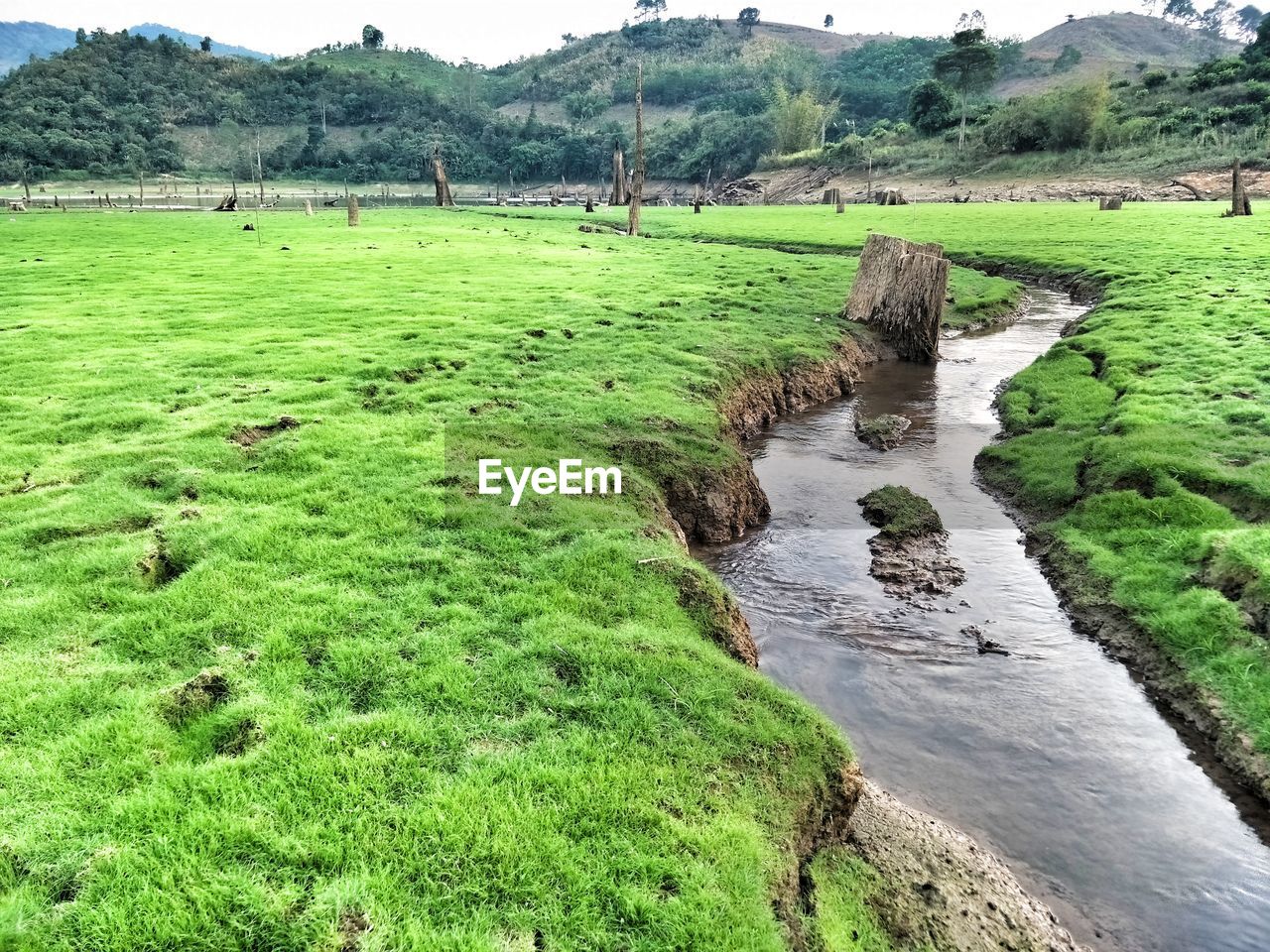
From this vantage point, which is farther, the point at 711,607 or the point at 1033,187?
the point at 1033,187

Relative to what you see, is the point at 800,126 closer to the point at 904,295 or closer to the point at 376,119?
the point at 376,119

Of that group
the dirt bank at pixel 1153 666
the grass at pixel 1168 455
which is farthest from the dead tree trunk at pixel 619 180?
the dirt bank at pixel 1153 666

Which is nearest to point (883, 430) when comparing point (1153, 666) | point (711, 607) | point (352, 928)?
point (1153, 666)

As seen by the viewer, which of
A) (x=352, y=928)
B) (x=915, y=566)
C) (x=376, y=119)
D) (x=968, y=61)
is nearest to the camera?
(x=352, y=928)

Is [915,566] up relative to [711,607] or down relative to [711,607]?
down

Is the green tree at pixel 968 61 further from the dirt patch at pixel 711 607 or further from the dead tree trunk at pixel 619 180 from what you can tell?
the dirt patch at pixel 711 607

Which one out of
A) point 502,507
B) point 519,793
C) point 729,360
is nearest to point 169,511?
point 502,507

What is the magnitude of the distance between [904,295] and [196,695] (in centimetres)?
1759

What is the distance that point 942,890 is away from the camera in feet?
15.6

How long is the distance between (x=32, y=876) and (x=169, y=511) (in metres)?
4.15

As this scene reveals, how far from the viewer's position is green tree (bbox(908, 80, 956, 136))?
97438 mm

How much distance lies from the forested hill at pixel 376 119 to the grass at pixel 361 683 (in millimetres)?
92520

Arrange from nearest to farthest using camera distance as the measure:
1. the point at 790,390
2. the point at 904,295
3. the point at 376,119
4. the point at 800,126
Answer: the point at 790,390, the point at 904,295, the point at 800,126, the point at 376,119

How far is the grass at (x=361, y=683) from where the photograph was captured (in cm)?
366
